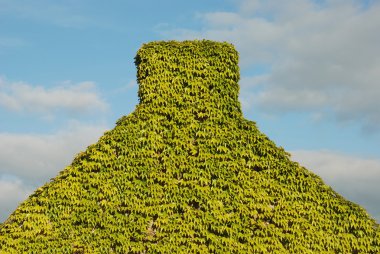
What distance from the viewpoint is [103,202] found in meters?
15.8

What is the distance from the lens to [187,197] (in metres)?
15.8

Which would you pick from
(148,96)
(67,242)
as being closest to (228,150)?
(148,96)

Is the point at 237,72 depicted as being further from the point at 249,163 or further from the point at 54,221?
the point at 54,221

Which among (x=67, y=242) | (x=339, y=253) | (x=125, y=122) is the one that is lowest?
(x=67, y=242)

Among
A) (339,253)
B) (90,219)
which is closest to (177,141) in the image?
(90,219)

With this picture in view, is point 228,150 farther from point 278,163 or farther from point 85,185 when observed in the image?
point 85,185

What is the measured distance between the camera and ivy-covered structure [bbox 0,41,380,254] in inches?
611

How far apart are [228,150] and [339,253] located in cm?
405

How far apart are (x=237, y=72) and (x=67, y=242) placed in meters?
6.89

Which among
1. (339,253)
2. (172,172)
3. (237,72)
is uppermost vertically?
(237,72)

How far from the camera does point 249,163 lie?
A: 16.1 metres

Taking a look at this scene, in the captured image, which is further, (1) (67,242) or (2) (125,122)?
(2) (125,122)

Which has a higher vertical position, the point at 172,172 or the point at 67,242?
the point at 172,172

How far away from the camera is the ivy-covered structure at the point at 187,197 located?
50.9ft
